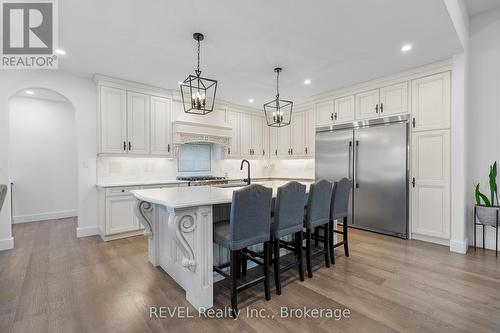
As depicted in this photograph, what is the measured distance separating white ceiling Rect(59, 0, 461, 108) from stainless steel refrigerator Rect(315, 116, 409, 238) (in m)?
0.96

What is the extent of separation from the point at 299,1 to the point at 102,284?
3.43m

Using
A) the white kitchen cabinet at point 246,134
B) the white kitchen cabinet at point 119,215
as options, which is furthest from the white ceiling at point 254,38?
the white kitchen cabinet at point 119,215

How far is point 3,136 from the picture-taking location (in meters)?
3.41

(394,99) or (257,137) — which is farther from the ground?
(394,99)

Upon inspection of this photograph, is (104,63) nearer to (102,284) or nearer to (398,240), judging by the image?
(102,284)

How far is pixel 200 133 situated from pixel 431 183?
167 inches

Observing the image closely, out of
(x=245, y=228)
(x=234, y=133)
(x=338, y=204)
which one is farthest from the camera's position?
(x=234, y=133)

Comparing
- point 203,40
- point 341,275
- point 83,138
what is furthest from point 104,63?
point 341,275

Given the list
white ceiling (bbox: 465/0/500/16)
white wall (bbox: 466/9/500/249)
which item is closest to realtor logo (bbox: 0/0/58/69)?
white ceiling (bbox: 465/0/500/16)

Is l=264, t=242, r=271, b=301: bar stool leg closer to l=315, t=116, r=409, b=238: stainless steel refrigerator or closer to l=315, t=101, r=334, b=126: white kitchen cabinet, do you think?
l=315, t=116, r=409, b=238: stainless steel refrigerator

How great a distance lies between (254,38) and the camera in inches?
110

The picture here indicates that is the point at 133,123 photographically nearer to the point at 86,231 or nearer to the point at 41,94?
the point at 86,231

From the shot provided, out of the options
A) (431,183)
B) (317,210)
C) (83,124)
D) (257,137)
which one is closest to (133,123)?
(83,124)

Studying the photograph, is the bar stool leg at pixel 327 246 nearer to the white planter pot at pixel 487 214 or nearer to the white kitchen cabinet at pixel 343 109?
the white planter pot at pixel 487 214
